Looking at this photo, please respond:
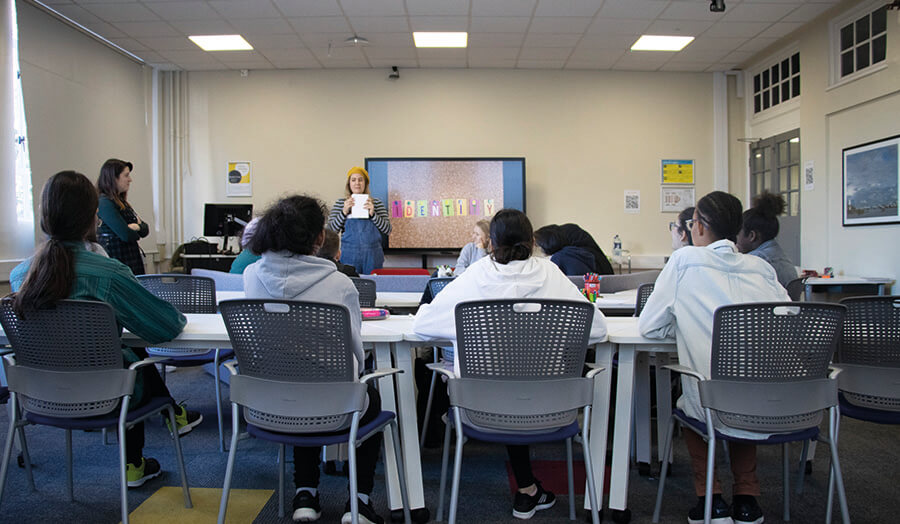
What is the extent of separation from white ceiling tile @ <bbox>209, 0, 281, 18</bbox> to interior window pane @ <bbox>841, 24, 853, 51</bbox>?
528cm

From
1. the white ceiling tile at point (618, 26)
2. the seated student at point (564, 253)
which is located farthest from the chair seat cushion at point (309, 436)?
the white ceiling tile at point (618, 26)

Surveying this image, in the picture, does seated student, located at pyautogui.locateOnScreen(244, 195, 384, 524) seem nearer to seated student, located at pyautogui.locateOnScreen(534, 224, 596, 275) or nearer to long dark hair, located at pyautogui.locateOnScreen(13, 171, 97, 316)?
long dark hair, located at pyautogui.locateOnScreen(13, 171, 97, 316)

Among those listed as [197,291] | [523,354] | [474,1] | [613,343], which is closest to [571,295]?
[613,343]

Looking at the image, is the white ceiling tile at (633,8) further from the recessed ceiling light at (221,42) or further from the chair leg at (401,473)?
the chair leg at (401,473)

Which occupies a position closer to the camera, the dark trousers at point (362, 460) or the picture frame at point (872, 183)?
the dark trousers at point (362, 460)

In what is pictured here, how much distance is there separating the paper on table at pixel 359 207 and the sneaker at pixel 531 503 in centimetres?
404

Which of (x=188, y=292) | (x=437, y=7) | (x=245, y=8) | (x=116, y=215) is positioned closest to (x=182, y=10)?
(x=245, y=8)

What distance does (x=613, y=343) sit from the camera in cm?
213

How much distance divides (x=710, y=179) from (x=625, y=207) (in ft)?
3.73

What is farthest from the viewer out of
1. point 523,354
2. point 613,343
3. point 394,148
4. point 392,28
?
point 394,148

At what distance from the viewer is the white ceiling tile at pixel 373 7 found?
17.5 feet

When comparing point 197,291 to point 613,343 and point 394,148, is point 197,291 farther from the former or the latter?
point 394,148

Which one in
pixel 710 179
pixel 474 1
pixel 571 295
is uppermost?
pixel 474 1

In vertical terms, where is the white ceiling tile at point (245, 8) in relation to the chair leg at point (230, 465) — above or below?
above
